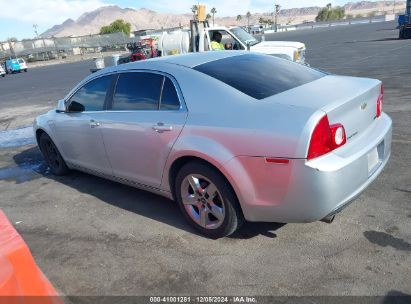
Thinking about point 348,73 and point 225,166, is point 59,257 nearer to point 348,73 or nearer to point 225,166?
point 225,166

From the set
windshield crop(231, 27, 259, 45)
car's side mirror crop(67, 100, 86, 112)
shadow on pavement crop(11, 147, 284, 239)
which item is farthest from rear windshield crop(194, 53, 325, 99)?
windshield crop(231, 27, 259, 45)

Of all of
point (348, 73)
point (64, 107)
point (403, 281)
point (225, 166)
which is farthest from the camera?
point (348, 73)

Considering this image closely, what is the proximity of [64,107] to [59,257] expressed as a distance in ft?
7.44

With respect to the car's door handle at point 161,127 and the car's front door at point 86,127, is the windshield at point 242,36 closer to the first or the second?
the car's front door at point 86,127

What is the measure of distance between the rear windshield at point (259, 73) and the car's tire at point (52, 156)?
286 cm

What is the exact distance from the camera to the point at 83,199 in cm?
480

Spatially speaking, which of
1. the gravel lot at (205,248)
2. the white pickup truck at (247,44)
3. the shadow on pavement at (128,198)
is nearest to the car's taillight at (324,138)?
the gravel lot at (205,248)

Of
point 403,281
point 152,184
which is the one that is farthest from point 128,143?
point 403,281

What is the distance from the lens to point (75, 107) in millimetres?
4844

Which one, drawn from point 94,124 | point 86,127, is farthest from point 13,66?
point 94,124

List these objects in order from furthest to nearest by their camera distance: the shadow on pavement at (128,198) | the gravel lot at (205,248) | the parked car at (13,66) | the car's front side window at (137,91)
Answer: the parked car at (13,66), the car's front side window at (137,91), the shadow on pavement at (128,198), the gravel lot at (205,248)

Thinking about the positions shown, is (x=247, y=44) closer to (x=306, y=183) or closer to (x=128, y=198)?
(x=128, y=198)

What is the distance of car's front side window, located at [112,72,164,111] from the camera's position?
3848 mm

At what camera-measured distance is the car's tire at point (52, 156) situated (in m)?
5.57
